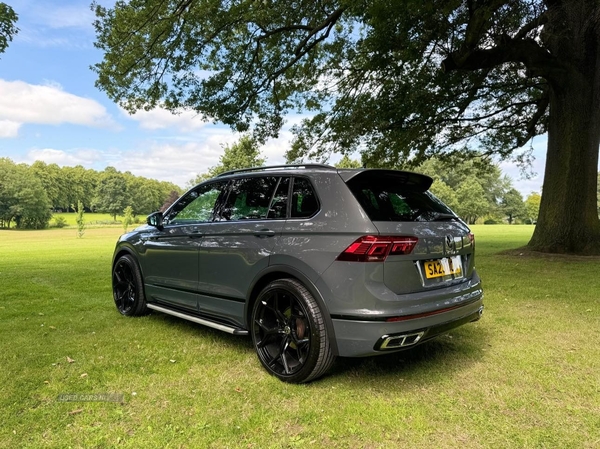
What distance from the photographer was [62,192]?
333 feet

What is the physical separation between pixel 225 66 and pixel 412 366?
36.3ft

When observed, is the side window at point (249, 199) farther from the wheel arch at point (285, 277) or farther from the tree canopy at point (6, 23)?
the tree canopy at point (6, 23)

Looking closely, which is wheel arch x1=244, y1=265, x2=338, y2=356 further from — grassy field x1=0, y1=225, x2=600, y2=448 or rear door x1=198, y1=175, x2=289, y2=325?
grassy field x1=0, y1=225, x2=600, y2=448

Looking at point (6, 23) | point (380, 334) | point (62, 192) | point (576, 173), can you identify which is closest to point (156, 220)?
point (380, 334)

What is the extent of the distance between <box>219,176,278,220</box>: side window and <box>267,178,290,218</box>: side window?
6 centimetres

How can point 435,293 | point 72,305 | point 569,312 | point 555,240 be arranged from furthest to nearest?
1. point 555,240
2. point 72,305
3. point 569,312
4. point 435,293

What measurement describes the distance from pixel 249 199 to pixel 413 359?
6.86 ft

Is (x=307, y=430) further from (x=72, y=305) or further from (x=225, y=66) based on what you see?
(x=225, y=66)

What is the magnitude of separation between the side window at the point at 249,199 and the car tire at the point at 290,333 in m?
0.73

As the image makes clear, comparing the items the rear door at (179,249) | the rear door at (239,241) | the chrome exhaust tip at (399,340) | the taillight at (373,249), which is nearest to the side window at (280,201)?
the rear door at (239,241)

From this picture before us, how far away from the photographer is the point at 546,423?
2551 mm

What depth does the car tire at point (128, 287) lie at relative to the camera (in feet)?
16.4

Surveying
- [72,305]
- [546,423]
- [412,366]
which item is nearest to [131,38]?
[72,305]

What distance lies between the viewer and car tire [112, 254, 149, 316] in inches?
197
